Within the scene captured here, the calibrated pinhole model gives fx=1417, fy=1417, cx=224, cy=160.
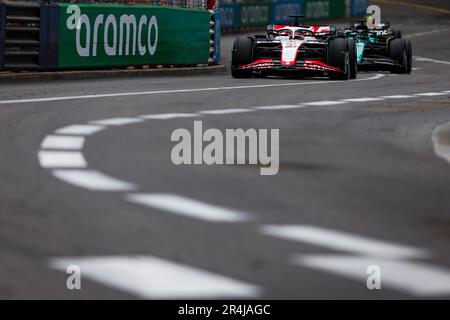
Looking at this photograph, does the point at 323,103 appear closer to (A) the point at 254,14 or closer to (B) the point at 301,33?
(B) the point at 301,33

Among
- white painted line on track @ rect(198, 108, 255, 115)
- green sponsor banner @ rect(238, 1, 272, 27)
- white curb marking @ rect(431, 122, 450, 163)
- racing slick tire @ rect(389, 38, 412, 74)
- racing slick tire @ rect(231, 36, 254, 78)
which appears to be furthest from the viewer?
green sponsor banner @ rect(238, 1, 272, 27)

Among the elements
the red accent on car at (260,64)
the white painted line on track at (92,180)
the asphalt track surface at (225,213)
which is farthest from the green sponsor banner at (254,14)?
the white painted line on track at (92,180)

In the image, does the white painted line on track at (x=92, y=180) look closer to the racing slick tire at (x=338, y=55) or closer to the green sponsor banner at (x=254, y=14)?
the racing slick tire at (x=338, y=55)

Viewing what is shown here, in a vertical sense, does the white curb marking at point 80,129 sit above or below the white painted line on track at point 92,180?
below

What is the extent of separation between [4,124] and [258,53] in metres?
14.4

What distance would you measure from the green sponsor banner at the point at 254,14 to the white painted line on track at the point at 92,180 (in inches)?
1901

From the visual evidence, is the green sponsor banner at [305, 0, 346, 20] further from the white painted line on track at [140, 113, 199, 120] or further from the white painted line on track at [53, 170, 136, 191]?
the white painted line on track at [53, 170, 136, 191]

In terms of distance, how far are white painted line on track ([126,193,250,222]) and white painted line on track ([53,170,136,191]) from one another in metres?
0.32

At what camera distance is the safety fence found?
185 ft

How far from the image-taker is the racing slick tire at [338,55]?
26281 millimetres

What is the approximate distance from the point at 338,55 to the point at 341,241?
20.3m

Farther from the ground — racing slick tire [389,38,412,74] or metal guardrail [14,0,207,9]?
metal guardrail [14,0,207,9]

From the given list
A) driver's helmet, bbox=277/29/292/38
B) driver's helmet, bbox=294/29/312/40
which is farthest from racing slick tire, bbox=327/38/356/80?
driver's helmet, bbox=277/29/292/38

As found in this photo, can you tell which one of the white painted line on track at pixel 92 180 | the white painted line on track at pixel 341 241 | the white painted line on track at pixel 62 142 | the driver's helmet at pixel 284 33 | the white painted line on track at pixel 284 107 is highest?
the white painted line on track at pixel 341 241
